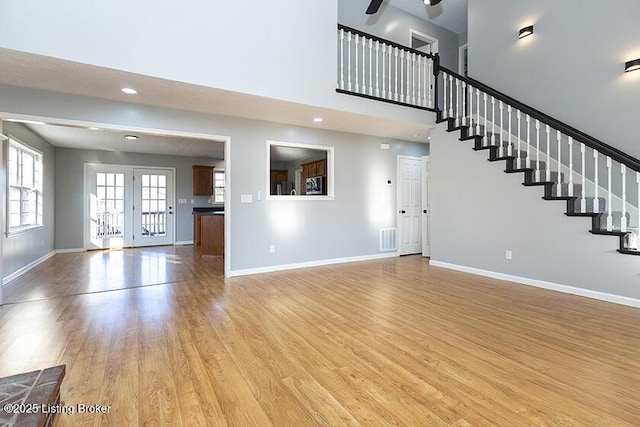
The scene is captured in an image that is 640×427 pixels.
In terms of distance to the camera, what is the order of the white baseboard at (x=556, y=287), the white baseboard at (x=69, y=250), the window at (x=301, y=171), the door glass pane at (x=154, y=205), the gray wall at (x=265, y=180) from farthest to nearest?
1. the door glass pane at (x=154, y=205)
2. the white baseboard at (x=69, y=250)
3. the window at (x=301, y=171)
4. the gray wall at (x=265, y=180)
5. the white baseboard at (x=556, y=287)

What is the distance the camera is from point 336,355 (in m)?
2.34

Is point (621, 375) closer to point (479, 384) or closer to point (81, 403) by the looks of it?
point (479, 384)

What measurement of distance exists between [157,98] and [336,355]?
3.71 m

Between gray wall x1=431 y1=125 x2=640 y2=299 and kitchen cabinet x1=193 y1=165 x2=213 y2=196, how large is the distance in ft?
20.7

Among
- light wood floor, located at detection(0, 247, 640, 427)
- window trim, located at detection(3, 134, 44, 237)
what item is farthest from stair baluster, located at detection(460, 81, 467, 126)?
window trim, located at detection(3, 134, 44, 237)

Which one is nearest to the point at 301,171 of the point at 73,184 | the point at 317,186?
the point at 317,186

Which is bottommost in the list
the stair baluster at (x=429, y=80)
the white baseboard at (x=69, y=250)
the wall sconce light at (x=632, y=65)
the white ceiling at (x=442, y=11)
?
the white baseboard at (x=69, y=250)

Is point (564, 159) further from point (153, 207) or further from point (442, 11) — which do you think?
point (153, 207)

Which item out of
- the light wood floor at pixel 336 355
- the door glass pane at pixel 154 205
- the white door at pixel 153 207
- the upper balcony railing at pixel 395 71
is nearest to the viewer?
→ the light wood floor at pixel 336 355

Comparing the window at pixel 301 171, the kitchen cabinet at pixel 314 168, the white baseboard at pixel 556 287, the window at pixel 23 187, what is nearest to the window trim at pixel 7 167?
the window at pixel 23 187

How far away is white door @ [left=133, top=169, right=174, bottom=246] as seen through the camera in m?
8.50

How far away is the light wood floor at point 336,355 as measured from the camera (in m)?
1.71

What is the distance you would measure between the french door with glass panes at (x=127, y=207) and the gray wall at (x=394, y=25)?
20.2 ft

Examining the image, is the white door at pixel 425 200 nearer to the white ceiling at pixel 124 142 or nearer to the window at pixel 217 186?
the white ceiling at pixel 124 142
